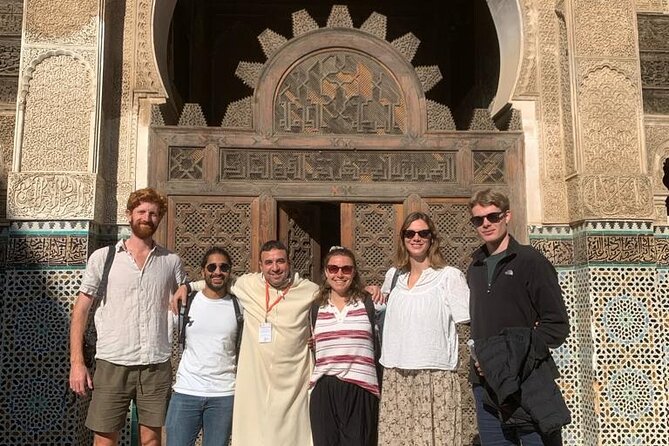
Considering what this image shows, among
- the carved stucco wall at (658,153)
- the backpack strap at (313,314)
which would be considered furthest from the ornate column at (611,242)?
the backpack strap at (313,314)

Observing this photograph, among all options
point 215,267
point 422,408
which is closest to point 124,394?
Result: point 215,267

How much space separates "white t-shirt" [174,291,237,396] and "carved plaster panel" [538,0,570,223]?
2.44 m

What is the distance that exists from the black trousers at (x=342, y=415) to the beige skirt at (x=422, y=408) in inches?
3.2

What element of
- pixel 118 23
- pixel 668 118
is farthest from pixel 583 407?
pixel 118 23

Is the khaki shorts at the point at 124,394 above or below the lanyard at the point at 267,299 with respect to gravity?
below

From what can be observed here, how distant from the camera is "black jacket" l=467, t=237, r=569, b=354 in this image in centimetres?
202

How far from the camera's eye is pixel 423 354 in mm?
2312

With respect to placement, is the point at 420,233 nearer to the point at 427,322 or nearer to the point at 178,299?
the point at 427,322

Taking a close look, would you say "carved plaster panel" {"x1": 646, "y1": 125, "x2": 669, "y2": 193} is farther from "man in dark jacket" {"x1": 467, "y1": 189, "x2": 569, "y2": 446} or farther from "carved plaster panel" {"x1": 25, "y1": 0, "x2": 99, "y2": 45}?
"carved plaster panel" {"x1": 25, "y1": 0, "x2": 99, "y2": 45}

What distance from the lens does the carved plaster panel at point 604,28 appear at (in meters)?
4.09

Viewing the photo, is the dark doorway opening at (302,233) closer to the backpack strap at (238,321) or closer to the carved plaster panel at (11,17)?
the backpack strap at (238,321)

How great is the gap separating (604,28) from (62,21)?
3.41 m

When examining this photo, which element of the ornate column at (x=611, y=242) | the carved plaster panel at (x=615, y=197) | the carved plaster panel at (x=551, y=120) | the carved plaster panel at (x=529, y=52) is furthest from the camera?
the carved plaster panel at (x=529, y=52)

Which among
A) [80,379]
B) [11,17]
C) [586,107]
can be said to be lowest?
[80,379]
